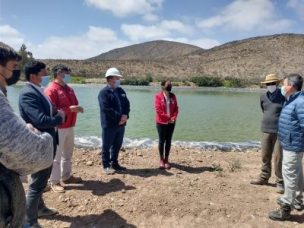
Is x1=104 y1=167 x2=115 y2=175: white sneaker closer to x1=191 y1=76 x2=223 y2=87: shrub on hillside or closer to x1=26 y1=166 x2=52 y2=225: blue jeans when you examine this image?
x1=26 y1=166 x2=52 y2=225: blue jeans

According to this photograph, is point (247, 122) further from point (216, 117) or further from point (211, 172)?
point (211, 172)

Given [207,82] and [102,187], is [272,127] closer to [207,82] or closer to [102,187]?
[102,187]

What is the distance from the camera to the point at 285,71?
216 feet

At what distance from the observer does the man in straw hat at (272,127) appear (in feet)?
18.0

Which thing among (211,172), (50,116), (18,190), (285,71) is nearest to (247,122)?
(211,172)

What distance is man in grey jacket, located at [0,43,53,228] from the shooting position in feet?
7.38

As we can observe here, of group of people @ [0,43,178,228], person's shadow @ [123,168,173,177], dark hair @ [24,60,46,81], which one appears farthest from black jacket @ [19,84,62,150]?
person's shadow @ [123,168,173,177]

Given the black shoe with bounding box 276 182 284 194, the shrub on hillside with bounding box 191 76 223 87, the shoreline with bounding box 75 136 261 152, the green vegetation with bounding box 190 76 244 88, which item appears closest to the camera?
the black shoe with bounding box 276 182 284 194

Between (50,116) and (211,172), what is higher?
(50,116)

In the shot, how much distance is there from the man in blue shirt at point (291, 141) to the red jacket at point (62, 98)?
2886 millimetres

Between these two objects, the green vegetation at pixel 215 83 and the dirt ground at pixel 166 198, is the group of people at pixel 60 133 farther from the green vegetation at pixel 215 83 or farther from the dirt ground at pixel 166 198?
the green vegetation at pixel 215 83

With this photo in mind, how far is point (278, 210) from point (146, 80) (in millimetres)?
49807

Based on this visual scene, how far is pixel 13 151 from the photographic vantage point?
227cm

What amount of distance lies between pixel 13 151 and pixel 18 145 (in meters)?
0.05
